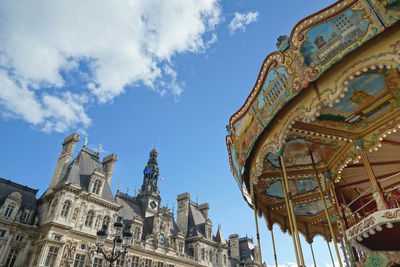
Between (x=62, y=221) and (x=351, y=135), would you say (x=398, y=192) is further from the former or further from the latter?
(x=62, y=221)

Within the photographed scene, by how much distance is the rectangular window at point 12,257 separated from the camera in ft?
63.5

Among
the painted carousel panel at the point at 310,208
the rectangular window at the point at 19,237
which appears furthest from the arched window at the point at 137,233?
the painted carousel panel at the point at 310,208

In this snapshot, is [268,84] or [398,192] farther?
[398,192]

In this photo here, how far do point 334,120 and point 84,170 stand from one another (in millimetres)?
23696

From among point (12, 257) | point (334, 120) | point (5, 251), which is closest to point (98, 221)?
point (12, 257)

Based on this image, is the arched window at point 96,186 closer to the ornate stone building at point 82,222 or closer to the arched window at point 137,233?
the ornate stone building at point 82,222

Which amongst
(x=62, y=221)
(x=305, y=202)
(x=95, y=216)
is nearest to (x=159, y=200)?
(x=95, y=216)

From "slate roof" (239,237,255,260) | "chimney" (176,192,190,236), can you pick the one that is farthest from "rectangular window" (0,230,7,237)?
"slate roof" (239,237,255,260)

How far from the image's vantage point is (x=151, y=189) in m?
35.2

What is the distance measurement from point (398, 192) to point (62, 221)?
72.7 ft

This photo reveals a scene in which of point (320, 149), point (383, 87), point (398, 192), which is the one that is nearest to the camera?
point (383, 87)

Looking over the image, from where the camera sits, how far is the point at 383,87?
773 cm

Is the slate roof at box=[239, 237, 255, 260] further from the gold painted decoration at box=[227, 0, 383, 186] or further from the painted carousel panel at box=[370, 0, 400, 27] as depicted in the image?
the painted carousel panel at box=[370, 0, 400, 27]

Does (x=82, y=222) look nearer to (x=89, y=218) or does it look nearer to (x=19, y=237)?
(x=89, y=218)
